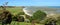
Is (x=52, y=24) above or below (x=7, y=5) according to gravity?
below

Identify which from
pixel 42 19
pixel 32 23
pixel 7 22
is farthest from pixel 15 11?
pixel 42 19

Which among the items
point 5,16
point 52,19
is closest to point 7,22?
point 5,16

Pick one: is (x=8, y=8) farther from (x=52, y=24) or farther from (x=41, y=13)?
(x=52, y=24)

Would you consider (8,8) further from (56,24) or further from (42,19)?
(56,24)

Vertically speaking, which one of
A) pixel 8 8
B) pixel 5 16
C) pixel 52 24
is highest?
pixel 8 8

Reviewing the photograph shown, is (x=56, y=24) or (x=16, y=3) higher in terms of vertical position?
(x=16, y=3)

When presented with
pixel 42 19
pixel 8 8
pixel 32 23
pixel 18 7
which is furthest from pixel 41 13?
pixel 8 8

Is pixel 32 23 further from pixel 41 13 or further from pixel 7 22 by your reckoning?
pixel 7 22
